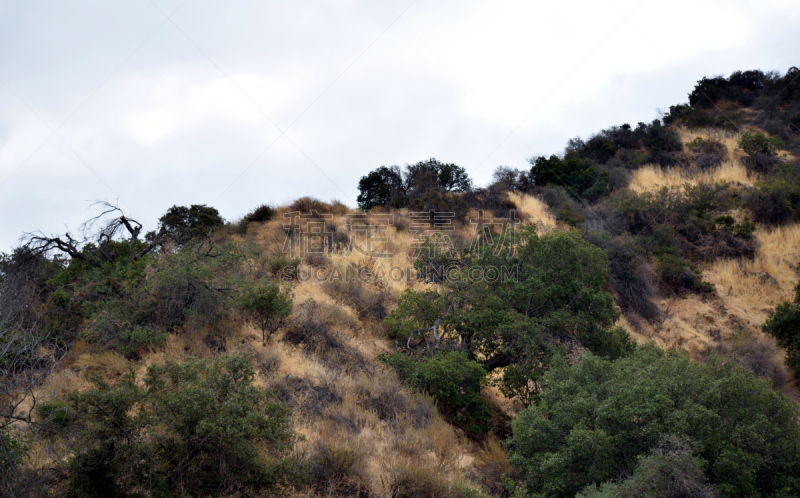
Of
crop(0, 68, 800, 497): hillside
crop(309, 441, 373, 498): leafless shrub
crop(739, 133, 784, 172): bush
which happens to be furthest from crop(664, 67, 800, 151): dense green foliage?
crop(309, 441, 373, 498): leafless shrub

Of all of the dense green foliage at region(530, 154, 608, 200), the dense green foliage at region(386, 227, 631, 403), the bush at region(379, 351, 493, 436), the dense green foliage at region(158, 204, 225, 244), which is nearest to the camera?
the bush at region(379, 351, 493, 436)

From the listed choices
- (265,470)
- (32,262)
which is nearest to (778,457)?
(265,470)

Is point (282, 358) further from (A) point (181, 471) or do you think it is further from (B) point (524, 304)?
(B) point (524, 304)

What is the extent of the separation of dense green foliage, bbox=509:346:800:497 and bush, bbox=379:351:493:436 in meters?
2.06

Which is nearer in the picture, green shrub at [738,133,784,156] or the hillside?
the hillside

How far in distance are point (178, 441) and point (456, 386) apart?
538cm

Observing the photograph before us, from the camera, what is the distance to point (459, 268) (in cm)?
1258

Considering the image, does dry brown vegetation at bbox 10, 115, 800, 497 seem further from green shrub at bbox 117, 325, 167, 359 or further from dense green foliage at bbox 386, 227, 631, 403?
dense green foliage at bbox 386, 227, 631, 403

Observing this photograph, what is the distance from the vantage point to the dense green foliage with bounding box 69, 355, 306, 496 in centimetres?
522

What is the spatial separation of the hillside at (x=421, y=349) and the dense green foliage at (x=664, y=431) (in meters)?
0.03

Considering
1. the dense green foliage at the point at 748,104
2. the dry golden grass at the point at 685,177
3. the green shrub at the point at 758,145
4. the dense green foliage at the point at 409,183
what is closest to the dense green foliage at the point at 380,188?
the dense green foliage at the point at 409,183

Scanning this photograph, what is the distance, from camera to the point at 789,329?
13.0 metres

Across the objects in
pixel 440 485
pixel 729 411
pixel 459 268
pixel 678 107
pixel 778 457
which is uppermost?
pixel 678 107

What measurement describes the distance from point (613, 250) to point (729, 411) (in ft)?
39.0
